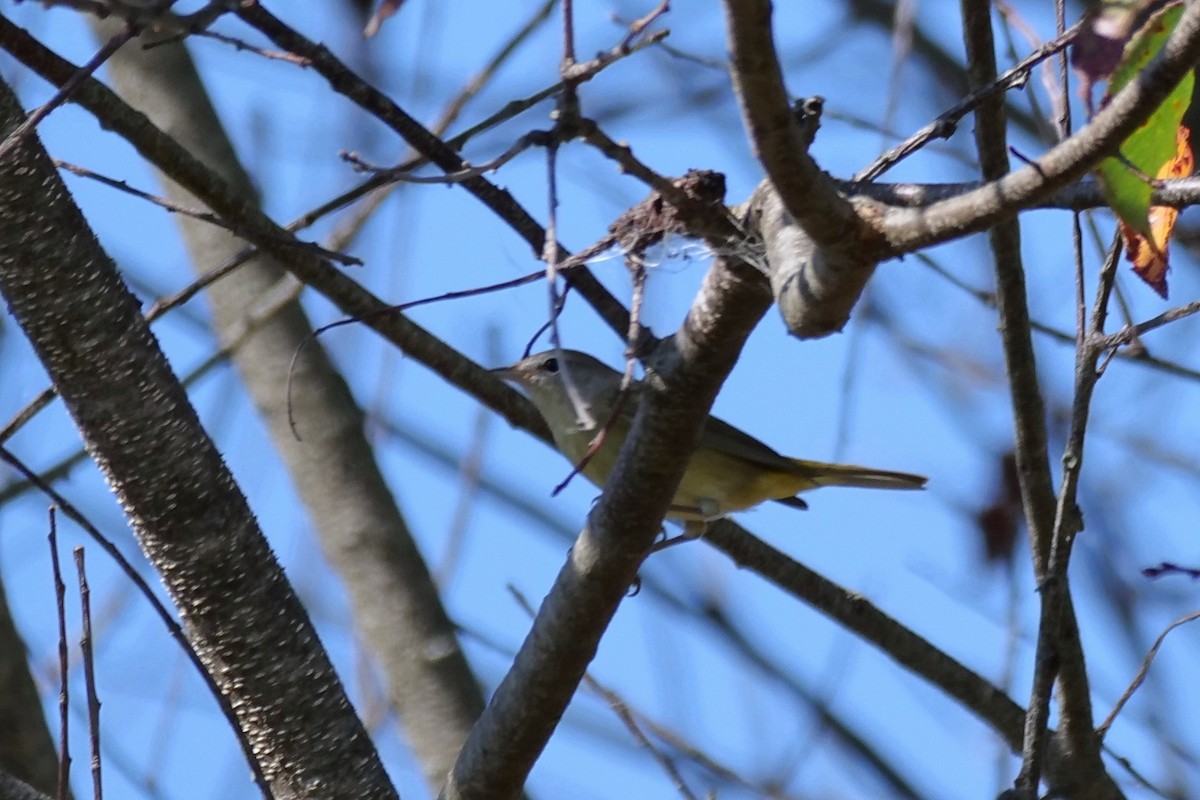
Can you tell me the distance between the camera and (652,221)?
85.4 inches

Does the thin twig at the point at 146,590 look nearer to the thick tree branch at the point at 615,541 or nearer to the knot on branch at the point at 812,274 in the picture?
the thick tree branch at the point at 615,541

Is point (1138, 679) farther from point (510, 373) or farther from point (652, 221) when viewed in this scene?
point (510, 373)

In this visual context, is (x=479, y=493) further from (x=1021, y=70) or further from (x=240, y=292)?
(x=1021, y=70)

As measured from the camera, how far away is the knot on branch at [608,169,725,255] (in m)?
2.00

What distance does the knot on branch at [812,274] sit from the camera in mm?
1642

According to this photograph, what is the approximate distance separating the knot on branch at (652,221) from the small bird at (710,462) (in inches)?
73.3

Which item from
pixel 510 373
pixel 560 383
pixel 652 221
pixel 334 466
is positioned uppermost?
pixel 510 373

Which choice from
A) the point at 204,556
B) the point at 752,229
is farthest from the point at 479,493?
the point at 752,229

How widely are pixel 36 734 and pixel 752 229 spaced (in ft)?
8.25

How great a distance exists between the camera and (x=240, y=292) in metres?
5.31

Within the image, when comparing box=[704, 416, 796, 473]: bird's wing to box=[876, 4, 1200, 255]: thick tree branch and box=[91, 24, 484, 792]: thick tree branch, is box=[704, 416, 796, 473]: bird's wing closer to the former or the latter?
box=[91, 24, 484, 792]: thick tree branch

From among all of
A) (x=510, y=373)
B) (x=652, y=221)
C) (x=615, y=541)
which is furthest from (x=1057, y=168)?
(x=510, y=373)

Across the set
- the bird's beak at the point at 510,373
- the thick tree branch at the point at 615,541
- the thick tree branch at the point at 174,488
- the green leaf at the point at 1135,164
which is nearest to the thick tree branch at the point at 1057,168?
the green leaf at the point at 1135,164

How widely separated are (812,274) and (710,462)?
2.68 meters
